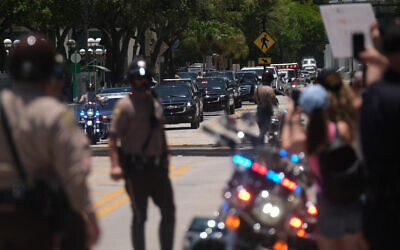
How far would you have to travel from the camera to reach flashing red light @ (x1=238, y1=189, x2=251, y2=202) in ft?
20.6

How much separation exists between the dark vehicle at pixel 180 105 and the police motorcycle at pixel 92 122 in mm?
5507

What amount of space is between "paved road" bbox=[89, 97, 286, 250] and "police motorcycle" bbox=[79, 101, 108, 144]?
1452 mm

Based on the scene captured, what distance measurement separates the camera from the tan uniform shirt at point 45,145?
4570 mm

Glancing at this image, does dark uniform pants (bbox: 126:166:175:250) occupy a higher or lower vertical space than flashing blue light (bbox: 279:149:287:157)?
lower

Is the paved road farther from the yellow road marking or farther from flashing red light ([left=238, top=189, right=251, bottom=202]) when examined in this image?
flashing red light ([left=238, top=189, right=251, bottom=202])

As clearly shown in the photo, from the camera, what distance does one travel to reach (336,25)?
8.07 meters

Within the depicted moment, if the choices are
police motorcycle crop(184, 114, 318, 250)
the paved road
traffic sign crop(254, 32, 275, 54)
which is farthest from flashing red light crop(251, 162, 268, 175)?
traffic sign crop(254, 32, 275, 54)

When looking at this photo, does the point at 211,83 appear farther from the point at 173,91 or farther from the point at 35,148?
the point at 35,148

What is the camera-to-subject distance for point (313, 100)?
5.94m

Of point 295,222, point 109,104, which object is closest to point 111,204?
point 295,222

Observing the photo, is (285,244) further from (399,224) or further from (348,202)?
(399,224)

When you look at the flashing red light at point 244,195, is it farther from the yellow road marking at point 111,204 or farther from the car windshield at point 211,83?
the car windshield at point 211,83

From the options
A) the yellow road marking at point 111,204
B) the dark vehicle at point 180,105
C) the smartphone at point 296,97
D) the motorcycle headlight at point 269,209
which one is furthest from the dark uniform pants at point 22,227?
the dark vehicle at point 180,105

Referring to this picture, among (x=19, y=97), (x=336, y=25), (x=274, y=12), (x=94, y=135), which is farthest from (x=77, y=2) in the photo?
(x=19, y=97)
